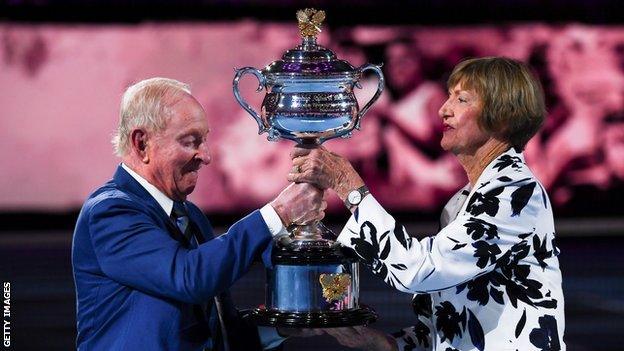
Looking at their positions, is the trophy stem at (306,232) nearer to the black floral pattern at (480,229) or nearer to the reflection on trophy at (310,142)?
the reflection on trophy at (310,142)

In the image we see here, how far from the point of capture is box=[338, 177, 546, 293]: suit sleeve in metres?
3.21

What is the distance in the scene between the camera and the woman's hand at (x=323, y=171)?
3283 millimetres

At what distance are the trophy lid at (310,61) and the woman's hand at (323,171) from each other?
212 millimetres

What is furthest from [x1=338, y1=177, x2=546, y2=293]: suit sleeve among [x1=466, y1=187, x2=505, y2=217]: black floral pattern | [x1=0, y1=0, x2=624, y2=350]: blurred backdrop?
[x1=0, y1=0, x2=624, y2=350]: blurred backdrop

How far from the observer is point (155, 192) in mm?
3256

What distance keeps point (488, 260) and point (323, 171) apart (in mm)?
482

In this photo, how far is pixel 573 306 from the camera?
8477 millimetres

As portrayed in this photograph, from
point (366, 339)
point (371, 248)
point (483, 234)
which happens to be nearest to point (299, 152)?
point (371, 248)

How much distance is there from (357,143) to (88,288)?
355 inches

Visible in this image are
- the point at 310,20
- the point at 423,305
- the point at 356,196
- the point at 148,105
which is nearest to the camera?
the point at 148,105

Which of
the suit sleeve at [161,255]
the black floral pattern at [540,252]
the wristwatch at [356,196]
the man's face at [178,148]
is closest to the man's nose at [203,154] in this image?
the man's face at [178,148]

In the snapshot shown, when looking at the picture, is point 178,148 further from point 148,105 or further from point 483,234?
point 483,234

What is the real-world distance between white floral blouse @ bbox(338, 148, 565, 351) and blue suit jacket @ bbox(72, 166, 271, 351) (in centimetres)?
32

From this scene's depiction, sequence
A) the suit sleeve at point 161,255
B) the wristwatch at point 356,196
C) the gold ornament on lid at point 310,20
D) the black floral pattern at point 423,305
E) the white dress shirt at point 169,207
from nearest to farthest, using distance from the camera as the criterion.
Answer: the suit sleeve at point 161,255
the white dress shirt at point 169,207
the wristwatch at point 356,196
the gold ornament on lid at point 310,20
the black floral pattern at point 423,305
